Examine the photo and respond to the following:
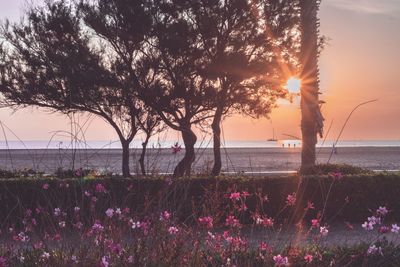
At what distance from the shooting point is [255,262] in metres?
6.36

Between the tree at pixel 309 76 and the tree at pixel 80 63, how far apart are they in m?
4.53

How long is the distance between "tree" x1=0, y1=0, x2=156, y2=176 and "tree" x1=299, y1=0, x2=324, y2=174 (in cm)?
453

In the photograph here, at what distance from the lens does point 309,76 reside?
18.1 m

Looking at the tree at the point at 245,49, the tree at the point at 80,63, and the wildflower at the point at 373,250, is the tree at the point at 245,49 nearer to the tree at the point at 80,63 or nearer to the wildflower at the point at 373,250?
the tree at the point at 80,63

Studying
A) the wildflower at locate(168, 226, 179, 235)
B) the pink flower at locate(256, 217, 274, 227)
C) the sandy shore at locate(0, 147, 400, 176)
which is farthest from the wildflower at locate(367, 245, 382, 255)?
the wildflower at locate(168, 226, 179, 235)

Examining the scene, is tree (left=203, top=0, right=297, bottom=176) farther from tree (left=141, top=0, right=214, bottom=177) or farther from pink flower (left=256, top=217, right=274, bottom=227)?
pink flower (left=256, top=217, right=274, bottom=227)

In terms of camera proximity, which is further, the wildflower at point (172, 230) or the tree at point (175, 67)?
the tree at point (175, 67)

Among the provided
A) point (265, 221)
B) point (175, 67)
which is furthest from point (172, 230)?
point (175, 67)

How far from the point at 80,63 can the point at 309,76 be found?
676 cm

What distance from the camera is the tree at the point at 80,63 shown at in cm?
1828

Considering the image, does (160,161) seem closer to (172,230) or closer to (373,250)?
(172,230)

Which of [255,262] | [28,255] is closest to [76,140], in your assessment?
[28,255]

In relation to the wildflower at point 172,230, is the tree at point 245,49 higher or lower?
higher

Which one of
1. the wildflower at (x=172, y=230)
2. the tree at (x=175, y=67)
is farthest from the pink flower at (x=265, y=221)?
the tree at (x=175, y=67)
